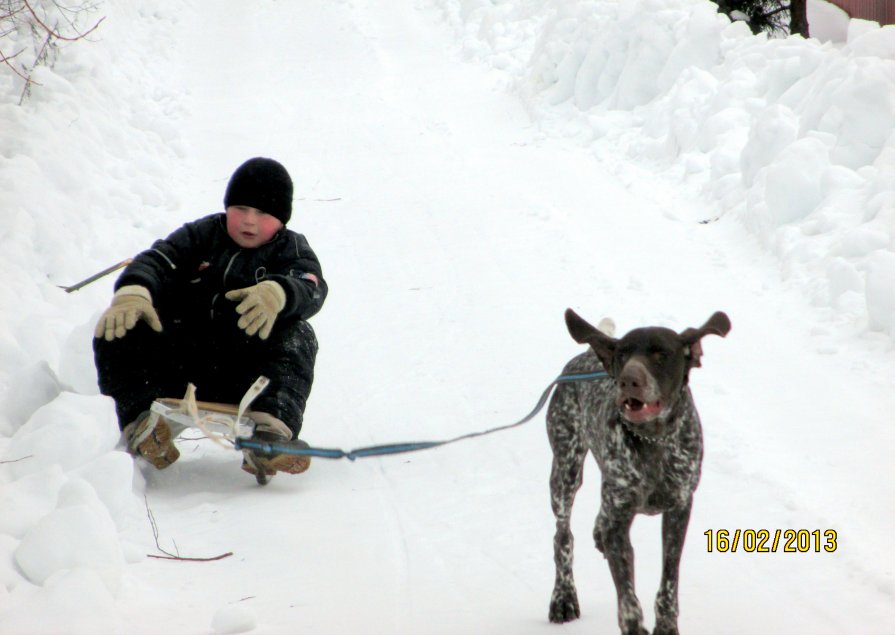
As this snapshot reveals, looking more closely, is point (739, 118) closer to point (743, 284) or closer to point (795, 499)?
point (743, 284)

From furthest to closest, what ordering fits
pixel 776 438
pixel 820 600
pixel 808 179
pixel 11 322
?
1. pixel 808 179
2. pixel 11 322
3. pixel 776 438
4. pixel 820 600

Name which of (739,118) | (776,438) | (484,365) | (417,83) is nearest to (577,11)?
(417,83)

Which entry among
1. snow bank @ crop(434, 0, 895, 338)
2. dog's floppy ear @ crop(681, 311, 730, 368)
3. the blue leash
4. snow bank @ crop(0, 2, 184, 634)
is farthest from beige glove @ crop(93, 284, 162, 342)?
snow bank @ crop(434, 0, 895, 338)

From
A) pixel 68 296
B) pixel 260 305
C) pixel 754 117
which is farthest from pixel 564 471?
pixel 754 117

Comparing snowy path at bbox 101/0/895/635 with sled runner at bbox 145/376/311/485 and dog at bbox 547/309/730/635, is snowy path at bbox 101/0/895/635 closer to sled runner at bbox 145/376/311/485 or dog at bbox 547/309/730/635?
sled runner at bbox 145/376/311/485

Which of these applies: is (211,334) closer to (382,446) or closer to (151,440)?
(151,440)

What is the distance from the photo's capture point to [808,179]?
312 inches

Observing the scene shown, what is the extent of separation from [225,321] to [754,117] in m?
6.40

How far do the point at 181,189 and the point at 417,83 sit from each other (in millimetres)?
5037

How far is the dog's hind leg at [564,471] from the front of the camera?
366 centimetres

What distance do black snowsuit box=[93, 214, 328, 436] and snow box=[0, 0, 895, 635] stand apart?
36 cm

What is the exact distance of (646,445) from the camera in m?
3.23

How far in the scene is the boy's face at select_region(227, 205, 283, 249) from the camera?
536 centimetres
